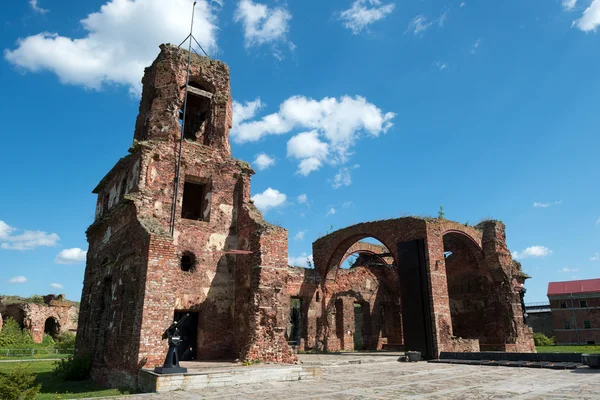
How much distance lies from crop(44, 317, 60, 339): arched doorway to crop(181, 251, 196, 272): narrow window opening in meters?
30.9

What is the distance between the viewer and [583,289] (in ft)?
143

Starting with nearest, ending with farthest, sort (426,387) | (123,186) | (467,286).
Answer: (426,387) < (123,186) < (467,286)

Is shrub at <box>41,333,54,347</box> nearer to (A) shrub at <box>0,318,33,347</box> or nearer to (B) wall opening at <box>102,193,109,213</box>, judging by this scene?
(A) shrub at <box>0,318,33,347</box>

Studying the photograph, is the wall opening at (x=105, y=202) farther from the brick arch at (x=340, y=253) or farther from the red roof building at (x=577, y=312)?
the red roof building at (x=577, y=312)

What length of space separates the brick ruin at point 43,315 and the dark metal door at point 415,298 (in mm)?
30866

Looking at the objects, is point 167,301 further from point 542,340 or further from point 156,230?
point 542,340

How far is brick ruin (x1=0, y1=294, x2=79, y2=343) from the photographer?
34375 mm

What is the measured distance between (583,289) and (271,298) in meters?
44.2

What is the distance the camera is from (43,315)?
3544 centimetres

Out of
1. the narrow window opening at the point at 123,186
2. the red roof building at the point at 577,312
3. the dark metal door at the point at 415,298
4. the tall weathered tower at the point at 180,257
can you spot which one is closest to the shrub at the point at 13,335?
the tall weathered tower at the point at 180,257

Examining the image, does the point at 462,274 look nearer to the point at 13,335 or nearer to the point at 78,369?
the point at 78,369

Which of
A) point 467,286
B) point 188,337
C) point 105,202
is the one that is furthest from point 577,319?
point 105,202

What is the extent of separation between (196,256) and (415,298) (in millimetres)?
11140

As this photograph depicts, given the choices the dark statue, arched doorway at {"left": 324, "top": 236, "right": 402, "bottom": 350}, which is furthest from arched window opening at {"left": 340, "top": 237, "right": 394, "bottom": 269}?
the dark statue
